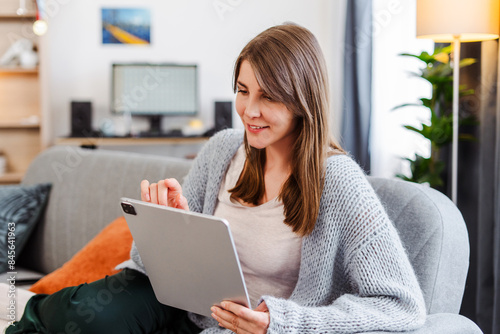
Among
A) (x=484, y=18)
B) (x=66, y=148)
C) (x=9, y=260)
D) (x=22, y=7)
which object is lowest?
(x=9, y=260)

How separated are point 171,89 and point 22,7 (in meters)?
1.22

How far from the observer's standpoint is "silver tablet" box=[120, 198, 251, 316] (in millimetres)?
988

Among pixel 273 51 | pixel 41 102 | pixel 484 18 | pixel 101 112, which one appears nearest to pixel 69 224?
pixel 273 51

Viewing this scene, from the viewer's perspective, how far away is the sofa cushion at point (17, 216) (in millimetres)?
2176

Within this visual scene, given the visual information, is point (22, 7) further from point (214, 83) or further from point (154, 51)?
point (214, 83)

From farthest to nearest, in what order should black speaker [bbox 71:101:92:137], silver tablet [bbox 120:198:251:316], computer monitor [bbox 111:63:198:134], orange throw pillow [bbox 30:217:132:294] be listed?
computer monitor [bbox 111:63:198:134]
black speaker [bbox 71:101:92:137]
orange throw pillow [bbox 30:217:132:294]
silver tablet [bbox 120:198:251:316]

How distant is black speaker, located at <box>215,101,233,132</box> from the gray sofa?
1914mm

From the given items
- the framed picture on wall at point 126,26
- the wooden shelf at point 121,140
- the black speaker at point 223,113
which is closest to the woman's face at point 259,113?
the wooden shelf at point 121,140

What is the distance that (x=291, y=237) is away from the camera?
4.25 feet

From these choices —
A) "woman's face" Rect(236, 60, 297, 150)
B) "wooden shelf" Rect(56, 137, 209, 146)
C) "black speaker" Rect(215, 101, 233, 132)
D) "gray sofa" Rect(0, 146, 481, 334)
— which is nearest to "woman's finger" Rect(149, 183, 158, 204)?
"woman's face" Rect(236, 60, 297, 150)

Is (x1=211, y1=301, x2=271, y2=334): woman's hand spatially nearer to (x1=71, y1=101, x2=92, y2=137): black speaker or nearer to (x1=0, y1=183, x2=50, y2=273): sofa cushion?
(x1=0, y1=183, x2=50, y2=273): sofa cushion

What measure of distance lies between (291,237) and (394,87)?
2403mm

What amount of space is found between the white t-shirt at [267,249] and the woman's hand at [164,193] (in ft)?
0.58

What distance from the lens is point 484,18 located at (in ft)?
6.91
